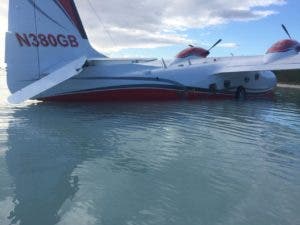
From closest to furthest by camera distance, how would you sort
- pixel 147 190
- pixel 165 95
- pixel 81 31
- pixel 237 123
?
pixel 147 190
pixel 237 123
pixel 81 31
pixel 165 95

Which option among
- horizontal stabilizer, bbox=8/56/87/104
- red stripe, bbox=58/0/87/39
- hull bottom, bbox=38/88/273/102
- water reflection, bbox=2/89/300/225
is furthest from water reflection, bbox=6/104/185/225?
red stripe, bbox=58/0/87/39

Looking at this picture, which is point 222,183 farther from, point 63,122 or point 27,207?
point 63,122

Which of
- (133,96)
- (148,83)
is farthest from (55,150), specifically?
(148,83)

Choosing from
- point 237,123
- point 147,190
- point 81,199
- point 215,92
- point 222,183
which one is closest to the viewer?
point 81,199

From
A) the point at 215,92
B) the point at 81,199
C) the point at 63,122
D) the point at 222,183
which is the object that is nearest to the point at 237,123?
the point at 63,122

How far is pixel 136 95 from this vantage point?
20.6 m

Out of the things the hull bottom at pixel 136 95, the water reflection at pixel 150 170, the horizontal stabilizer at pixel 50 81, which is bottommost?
the water reflection at pixel 150 170

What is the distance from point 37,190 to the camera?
620 cm

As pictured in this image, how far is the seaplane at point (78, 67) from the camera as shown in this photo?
18.0 metres

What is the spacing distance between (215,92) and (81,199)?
18.9m

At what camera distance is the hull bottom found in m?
19.3

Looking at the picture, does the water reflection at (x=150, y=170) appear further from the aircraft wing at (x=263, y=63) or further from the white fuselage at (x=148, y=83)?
the aircraft wing at (x=263, y=63)

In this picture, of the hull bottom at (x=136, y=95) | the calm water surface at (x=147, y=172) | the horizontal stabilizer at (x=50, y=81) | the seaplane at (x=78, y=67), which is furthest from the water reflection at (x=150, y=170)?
the hull bottom at (x=136, y=95)

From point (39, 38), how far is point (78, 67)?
2.39 metres
